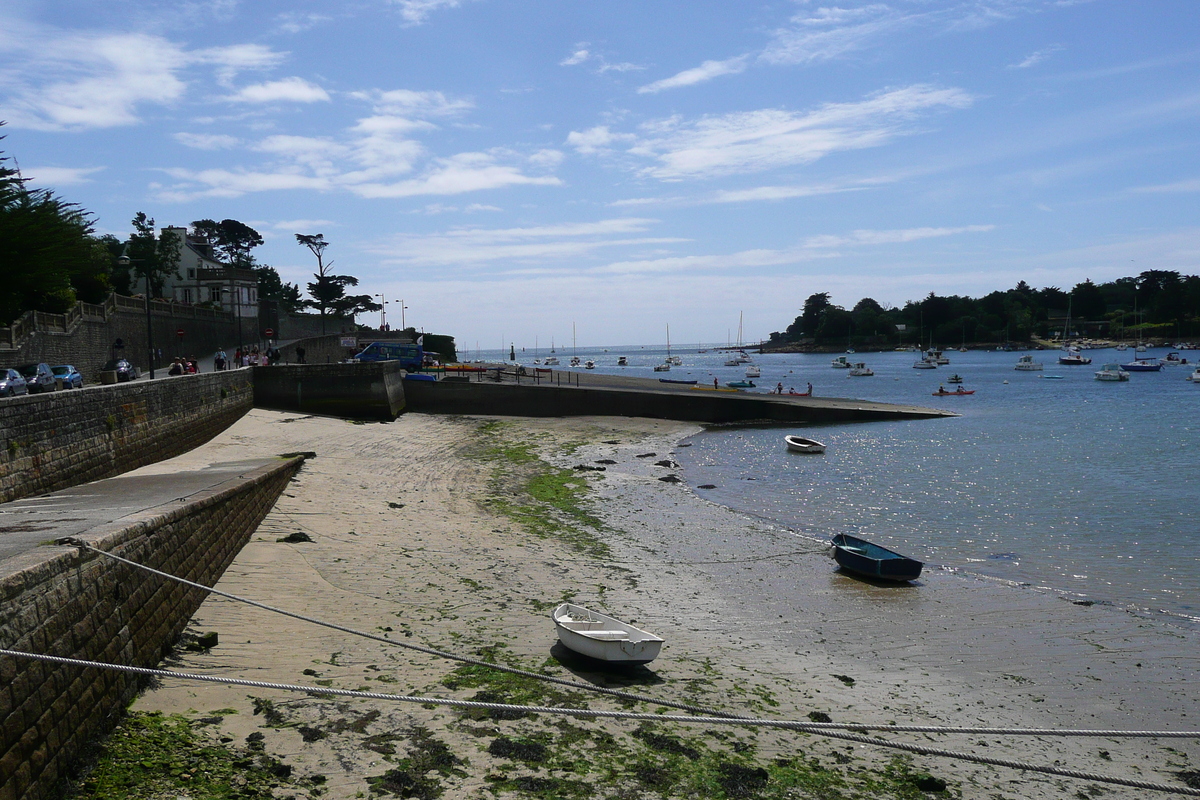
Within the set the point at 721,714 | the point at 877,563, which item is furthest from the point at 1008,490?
the point at 721,714

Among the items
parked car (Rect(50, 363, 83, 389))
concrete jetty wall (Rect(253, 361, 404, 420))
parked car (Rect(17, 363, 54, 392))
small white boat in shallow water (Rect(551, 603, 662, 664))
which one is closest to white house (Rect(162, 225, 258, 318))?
concrete jetty wall (Rect(253, 361, 404, 420))

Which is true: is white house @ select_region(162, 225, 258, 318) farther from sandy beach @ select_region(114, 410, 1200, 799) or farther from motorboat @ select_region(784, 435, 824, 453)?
sandy beach @ select_region(114, 410, 1200, 799)

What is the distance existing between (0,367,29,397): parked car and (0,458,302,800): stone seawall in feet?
60.1

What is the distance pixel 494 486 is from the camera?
27.6m

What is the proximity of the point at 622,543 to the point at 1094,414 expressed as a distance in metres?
53.3

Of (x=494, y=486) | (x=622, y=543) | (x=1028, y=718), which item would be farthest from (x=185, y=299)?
(x=1028, y=718)

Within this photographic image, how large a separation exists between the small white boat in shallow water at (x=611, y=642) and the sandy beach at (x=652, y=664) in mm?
286

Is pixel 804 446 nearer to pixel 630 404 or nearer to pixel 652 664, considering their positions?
pixel 630 404

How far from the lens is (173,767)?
6.96 meters

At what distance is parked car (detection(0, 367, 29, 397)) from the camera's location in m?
24.3

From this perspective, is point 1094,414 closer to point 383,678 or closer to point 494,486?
point 494,486

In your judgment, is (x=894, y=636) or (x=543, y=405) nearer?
(x=894, y=636)

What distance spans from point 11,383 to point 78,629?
22661 mm

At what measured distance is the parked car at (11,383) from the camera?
24316mm
